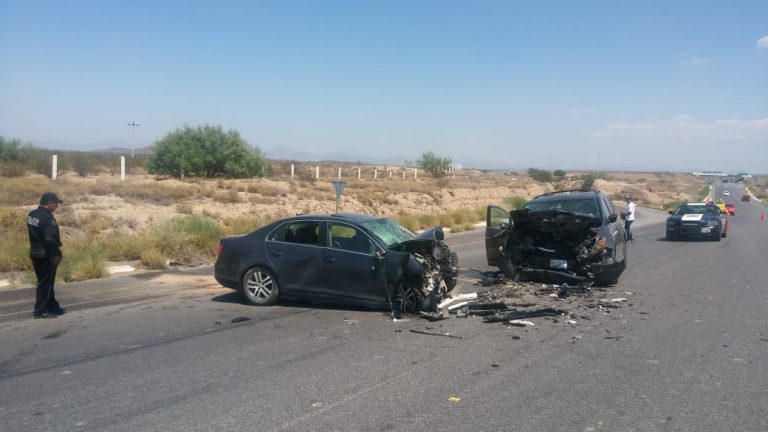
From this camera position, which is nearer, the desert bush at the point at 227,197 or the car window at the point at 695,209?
the car window at the point at 695,209

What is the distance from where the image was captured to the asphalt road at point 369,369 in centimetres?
507

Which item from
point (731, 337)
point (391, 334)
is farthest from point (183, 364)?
point (731, 337)

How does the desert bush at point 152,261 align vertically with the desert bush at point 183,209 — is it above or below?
below

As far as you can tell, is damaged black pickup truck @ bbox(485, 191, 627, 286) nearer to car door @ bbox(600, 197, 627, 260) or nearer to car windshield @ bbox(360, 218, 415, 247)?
car door @ bbox(600, 197, 627, 260)

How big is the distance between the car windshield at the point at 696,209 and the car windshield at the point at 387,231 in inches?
715

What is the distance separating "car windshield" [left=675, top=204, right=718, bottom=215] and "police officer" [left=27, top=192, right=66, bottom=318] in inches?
884

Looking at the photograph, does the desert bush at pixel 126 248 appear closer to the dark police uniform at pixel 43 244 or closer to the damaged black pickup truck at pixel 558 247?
the dark police uniform at pixel 43 244

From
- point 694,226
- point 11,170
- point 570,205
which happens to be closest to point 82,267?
point 570,205

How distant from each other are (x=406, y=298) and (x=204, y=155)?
39.5 metres

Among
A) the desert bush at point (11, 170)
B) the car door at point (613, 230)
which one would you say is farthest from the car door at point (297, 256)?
the desert bush at point (11, 170)

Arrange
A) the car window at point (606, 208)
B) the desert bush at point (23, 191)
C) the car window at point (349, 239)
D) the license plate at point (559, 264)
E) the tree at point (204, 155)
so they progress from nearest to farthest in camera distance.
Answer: the car window at point (349, 239)
the license plate at point (559, 264)
the car window at point (606, 208)
the desert bush at point (23, 191)
the tree at point (204, 155)

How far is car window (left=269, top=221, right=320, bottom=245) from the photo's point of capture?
9.67 metres

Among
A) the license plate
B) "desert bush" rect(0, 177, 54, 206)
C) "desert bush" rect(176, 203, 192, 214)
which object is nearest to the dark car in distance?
the license plate

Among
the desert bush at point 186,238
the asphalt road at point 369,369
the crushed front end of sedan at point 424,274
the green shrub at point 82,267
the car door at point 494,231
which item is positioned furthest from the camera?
the desert bush at point 186,238
